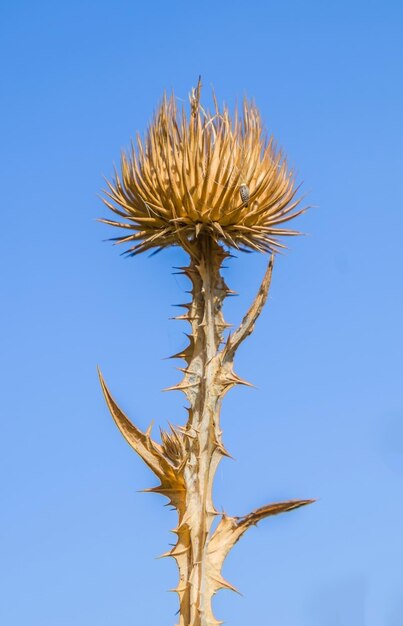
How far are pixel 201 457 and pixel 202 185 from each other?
6.61ft

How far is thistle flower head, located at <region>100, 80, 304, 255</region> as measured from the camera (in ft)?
36.0

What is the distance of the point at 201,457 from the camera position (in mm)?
10891

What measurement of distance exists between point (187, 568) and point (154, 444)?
95cm

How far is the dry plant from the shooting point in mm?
10805

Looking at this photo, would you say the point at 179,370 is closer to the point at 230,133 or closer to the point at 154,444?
the point at 154,444

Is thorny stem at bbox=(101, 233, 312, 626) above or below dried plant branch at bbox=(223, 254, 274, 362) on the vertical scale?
below

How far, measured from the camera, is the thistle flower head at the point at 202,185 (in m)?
11.0

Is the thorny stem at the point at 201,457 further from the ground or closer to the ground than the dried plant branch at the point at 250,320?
closer to the ground

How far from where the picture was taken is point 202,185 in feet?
35.9

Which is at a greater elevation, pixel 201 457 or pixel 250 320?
pixel 250 320

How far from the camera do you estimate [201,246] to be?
1137 cm

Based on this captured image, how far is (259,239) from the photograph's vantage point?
1138 cm

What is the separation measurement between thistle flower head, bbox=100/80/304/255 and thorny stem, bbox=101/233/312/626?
40 cm

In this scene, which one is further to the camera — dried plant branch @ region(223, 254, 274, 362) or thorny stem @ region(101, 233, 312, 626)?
dried plant branch @ region(223, 254, 274, 362)
